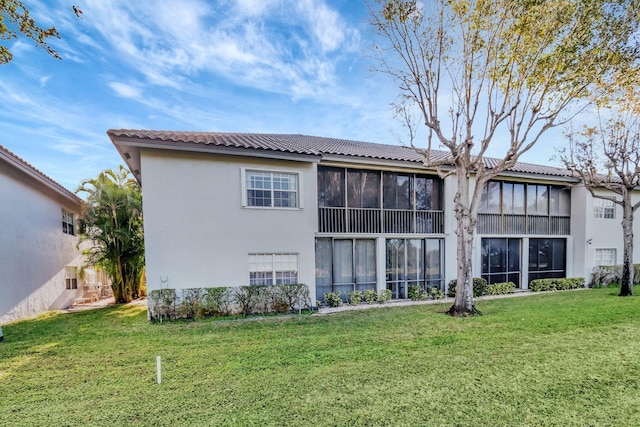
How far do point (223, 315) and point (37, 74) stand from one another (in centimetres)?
925

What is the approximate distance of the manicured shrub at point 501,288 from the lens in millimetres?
14398

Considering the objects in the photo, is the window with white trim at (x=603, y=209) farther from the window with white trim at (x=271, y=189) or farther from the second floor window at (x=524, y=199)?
the window with white trim at (x=271, y=189)

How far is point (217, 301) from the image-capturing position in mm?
Result: 9930

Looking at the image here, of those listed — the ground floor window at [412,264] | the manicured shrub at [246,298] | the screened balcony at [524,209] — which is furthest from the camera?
the screened balcony at [524,209]

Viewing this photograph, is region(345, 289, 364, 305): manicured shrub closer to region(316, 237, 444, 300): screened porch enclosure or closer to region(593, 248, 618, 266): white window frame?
region(316, 237, 444, 300): screened porch enclosure

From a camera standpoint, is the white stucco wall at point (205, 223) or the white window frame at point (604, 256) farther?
the white window frame at point (604, 256)

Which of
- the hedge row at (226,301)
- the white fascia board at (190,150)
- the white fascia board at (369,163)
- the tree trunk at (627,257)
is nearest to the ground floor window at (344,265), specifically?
the hedge row at (226,301)

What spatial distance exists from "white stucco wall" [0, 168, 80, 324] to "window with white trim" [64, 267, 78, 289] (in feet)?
1.08

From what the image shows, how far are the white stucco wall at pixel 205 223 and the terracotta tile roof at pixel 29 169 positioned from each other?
453cm

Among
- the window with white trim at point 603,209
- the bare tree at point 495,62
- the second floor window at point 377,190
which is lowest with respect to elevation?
the window with white trim at point 603,209

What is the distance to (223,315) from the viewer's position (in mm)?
10070

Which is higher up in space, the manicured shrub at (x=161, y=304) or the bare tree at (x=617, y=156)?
the bare tree at (x=617, y=156)

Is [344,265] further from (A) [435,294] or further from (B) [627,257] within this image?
(B) [627,257]

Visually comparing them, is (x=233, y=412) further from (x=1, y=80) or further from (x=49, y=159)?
(x=49, y=159)
